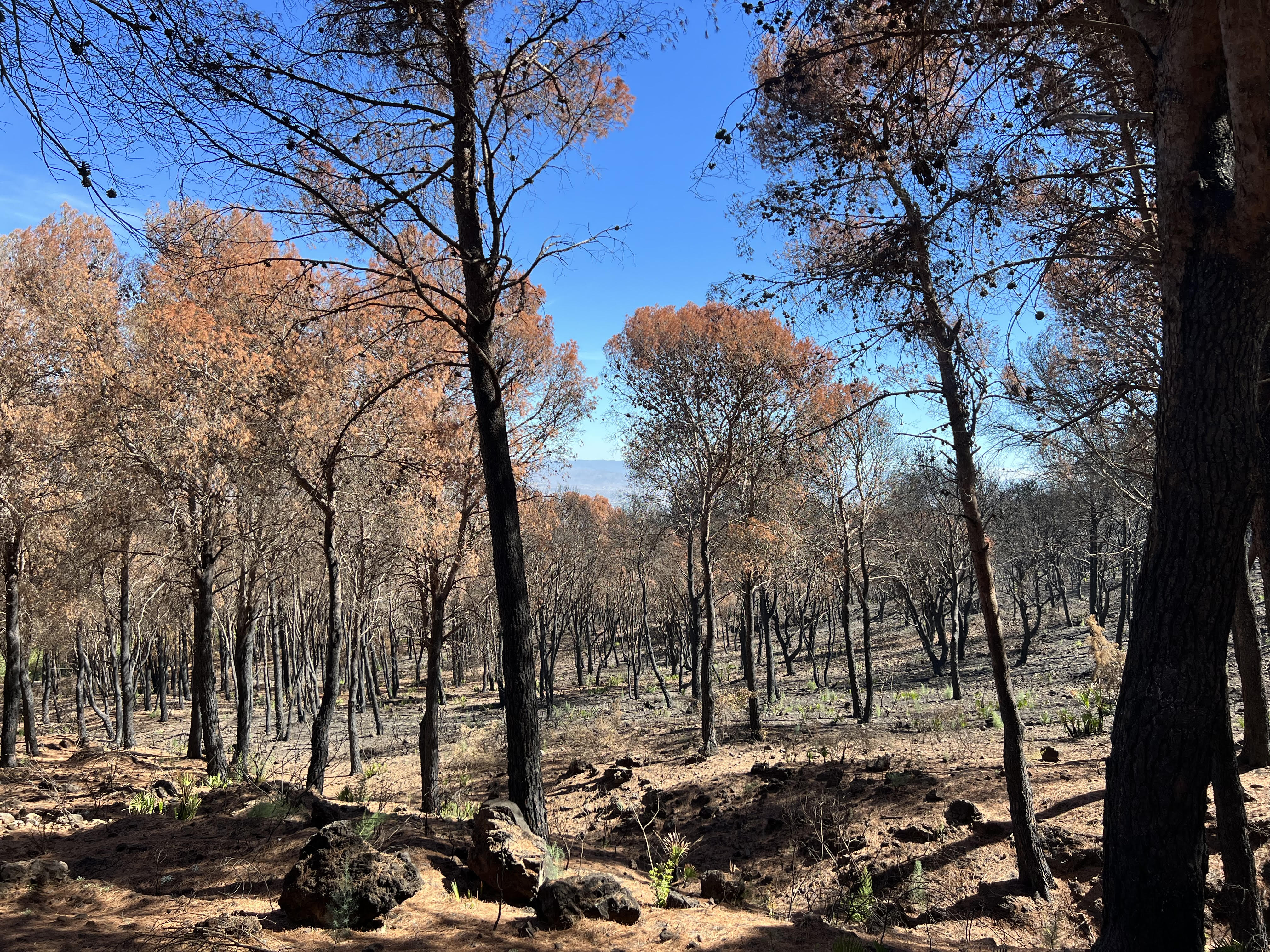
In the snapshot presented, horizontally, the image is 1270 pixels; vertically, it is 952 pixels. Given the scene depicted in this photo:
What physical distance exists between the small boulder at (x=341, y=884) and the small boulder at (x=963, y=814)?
6854mm

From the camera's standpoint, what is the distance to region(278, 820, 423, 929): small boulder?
3469mm

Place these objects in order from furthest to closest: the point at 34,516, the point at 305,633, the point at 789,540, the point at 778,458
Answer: the point at 305,633
the point at 789,540
the point at 34,516
the point at 778,458

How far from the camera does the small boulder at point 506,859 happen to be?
4.04m

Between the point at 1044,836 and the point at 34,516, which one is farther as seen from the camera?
the point at 34,516

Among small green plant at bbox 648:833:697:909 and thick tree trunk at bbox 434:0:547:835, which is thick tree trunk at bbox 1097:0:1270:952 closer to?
small green plant at bbox 648:833:697:909

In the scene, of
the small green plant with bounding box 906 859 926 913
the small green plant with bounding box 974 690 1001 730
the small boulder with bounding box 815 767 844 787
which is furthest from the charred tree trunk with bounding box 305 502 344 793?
the small green plant with bounding box 974 690 1001 730

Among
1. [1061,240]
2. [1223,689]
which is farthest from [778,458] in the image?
[1223,689]

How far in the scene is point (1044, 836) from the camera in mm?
7129

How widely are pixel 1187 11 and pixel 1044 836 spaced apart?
755 cm

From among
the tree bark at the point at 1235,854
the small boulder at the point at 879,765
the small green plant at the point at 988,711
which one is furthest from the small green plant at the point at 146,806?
the small green plant at the point at 988,711

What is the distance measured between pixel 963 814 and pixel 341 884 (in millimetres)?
7324

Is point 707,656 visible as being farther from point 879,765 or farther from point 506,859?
point 506,859

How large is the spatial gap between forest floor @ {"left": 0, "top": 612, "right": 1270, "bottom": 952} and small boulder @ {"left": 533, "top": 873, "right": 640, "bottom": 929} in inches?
3.2

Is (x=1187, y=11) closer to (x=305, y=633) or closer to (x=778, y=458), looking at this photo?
(x=778, y=458)
